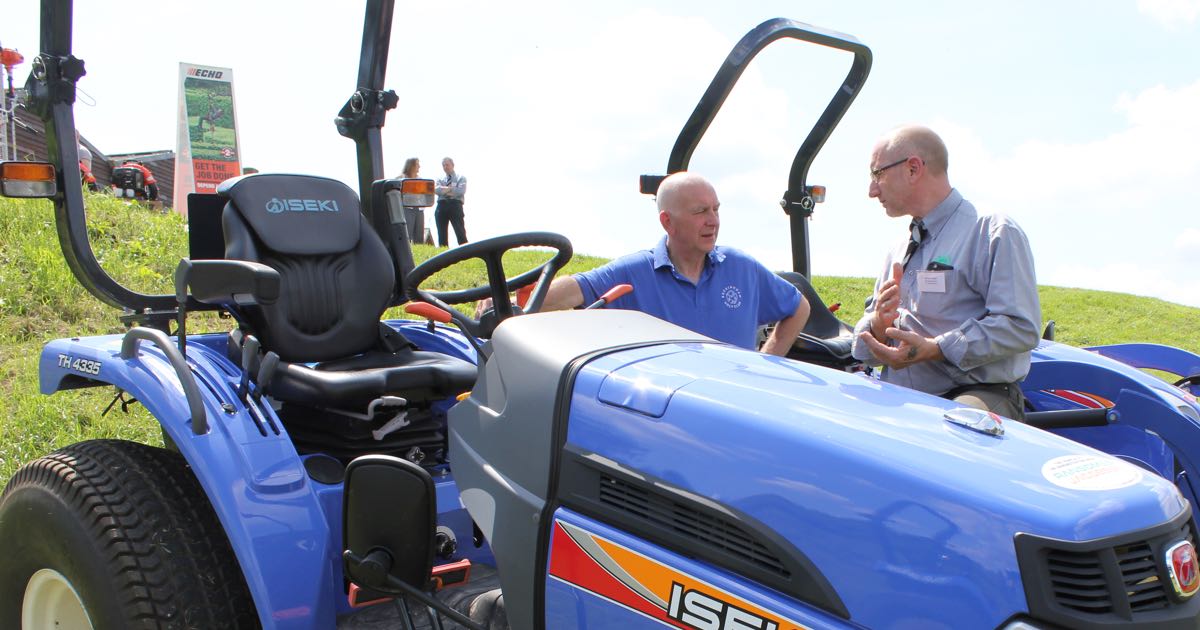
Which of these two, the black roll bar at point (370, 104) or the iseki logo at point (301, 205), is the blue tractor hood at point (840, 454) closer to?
the iseki logo at point (301, 205)

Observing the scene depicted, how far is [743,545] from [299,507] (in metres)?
1.10

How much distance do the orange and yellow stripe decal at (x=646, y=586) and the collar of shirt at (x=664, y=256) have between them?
1.73 meters

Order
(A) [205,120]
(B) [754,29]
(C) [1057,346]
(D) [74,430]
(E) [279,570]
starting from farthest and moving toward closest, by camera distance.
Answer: (A) [205,120] → (D) [74,430] → (B) [754,29] → (C) [1057,346] → (E) [279,570]

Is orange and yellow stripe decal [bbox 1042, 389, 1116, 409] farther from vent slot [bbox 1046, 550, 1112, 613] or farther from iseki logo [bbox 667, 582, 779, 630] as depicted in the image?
iseki logo [bbox 667, 582, 779, 630]

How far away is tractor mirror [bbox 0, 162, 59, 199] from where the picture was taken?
2.67 metres

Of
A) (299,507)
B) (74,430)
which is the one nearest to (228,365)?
(299,507)

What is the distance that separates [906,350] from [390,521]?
5.15ft

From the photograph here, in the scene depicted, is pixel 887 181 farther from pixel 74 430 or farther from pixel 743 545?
pixel 74 430

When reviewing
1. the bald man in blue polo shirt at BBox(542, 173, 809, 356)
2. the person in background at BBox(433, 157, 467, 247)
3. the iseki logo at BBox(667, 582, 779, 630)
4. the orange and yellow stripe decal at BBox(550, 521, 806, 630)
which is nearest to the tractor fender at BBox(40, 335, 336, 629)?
the orange and yellow stripe decal at BBox(550, 521, 806, 630)

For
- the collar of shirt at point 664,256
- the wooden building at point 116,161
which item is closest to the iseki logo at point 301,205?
the collar of shirt at point 664,256

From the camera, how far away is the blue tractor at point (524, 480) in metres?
1.21

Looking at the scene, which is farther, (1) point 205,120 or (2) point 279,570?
(1) point 205,120

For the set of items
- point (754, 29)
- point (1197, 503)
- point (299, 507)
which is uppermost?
point (754, 29)

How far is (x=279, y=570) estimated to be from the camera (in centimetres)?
192
